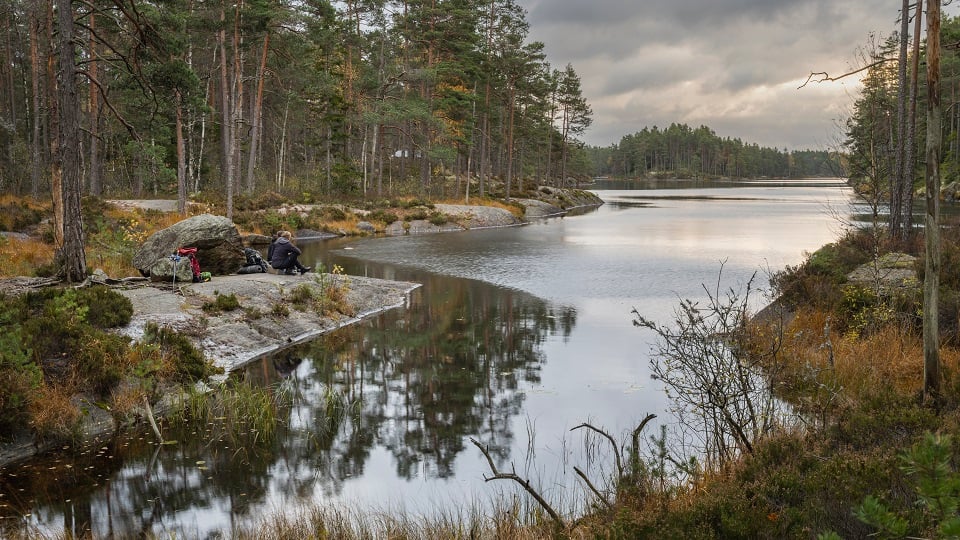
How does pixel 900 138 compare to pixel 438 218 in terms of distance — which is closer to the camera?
pixel 900 138

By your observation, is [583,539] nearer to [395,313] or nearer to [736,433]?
[736,433]

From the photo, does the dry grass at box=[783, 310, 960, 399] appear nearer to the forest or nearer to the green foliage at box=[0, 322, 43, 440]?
the green foliage at box=[0, 322, 43, 440]

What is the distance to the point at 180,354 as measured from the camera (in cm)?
1162

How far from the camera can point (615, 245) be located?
34656mm

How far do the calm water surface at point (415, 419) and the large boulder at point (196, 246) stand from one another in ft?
18.3

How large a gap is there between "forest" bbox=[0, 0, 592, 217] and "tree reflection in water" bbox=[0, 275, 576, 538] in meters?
8.80

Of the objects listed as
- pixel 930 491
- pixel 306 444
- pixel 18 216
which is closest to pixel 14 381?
pixel 306 444

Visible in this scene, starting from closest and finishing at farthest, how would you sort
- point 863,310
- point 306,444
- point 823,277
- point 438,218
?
point 306,444
point 863,310
point 823,277
point 438,218

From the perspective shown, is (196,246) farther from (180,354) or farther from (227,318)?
(180,354)

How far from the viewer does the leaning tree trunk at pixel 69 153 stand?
46.1ft

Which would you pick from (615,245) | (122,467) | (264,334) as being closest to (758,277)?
(615,245)

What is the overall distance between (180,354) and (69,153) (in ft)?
20.6

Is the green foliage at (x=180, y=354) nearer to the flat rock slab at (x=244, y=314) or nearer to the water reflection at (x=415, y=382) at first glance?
the flat rock slab at (x=244, y=314)

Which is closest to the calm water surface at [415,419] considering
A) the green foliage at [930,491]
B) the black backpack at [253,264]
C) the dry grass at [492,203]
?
the green foliage at [930,491]
